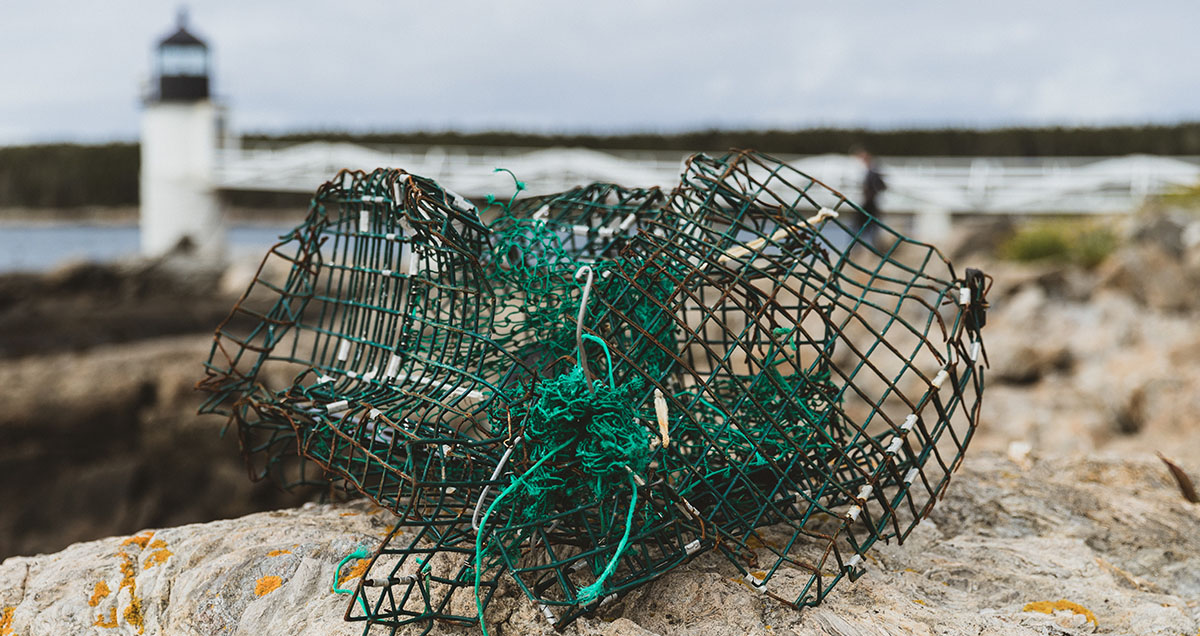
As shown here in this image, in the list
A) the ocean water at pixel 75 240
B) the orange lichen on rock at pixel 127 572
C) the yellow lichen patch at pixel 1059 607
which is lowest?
the ocean water at pixel 75 240

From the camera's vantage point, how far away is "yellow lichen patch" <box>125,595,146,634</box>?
2.62 meters

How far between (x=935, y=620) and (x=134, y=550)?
248 centimetres

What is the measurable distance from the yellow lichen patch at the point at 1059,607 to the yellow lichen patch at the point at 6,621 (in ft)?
9.67

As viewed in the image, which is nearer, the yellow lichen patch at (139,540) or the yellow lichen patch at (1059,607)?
the yellow lichen patch at (1059,607)

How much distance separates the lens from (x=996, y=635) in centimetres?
238

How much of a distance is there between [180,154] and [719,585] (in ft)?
87.5

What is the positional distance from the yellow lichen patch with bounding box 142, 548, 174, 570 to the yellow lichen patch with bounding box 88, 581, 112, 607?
117mm

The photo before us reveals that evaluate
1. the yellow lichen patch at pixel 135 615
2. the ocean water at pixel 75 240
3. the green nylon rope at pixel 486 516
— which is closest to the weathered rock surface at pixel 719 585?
the yellow lichen patch at pixel 135 615

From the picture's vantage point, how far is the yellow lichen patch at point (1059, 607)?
2.59 metres

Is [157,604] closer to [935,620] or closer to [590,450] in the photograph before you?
[590,450]

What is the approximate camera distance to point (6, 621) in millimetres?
2668

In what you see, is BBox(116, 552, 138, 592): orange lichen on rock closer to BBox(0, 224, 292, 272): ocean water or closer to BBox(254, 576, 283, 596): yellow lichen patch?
BBox(254, 576, 283, 596): yellow lichen patch

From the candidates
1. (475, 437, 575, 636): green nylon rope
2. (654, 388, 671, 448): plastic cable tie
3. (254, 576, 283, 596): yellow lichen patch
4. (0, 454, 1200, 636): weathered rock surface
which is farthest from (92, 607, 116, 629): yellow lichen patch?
(654, 388, 671, 448): plastic cable tie

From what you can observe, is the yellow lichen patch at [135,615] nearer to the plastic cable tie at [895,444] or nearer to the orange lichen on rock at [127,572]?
the orange lichen on rock at [127,572]
